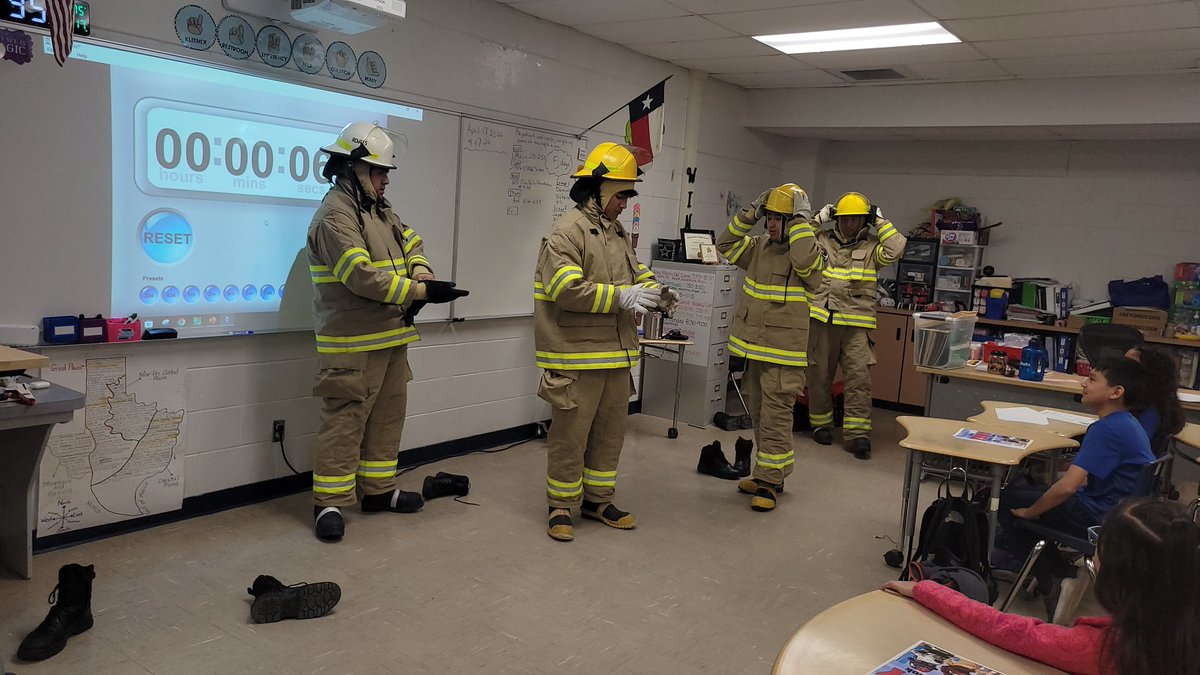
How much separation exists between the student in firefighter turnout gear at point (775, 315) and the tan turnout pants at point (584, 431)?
890 millimetres

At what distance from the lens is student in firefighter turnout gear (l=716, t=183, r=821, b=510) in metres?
4.26

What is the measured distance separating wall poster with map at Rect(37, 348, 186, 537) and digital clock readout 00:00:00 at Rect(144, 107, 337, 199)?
80cm

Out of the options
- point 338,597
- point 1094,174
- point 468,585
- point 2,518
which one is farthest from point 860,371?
point 2,518

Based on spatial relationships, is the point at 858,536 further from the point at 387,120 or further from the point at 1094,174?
the point at 1094,174

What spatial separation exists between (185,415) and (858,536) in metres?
3.29

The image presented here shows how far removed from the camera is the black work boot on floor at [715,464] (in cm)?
491

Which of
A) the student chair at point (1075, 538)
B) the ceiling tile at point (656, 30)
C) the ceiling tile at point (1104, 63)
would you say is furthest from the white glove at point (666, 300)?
the ceiling tile at point (1104, 63)

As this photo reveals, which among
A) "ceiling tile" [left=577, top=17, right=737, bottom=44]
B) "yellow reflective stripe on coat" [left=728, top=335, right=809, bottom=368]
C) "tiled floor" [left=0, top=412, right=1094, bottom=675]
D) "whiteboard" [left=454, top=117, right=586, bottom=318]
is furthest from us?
"ceiling tile" [left=577, top=17, right=737, bottom=44]

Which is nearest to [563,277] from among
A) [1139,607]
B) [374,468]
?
[374,468]

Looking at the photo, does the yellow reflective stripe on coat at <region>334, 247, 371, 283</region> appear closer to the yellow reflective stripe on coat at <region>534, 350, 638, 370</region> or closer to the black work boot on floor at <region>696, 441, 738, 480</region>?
the yellow reflective stripe on coat at <region>534, 350, 638, 370</region>

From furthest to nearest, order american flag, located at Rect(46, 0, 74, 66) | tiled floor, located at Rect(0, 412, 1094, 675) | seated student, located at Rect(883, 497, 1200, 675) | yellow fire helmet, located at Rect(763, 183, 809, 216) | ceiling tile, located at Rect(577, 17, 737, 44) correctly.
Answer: ceiling tile, located at Rect(577, 17, 737, 44)
yellow fire helmet, located at Rect(763, 183, 809, 216)
tiled floor, located at Rect(0, 412, 1094, 675)
american flag, located at Rect(46, 0, 74, 66)
seated student, located at Rect(883, 497, 1200, 675)

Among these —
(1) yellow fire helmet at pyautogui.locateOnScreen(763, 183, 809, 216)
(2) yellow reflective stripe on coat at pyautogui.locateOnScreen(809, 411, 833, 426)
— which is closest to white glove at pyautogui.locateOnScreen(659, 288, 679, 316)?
(1) yellow fire helmet at pyautogui.locateOnScreen(763, 183, 809, 216)

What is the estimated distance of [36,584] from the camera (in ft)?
9.77

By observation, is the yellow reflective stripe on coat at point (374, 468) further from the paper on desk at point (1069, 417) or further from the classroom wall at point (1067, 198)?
the classroom wall at point (1067, 198)
